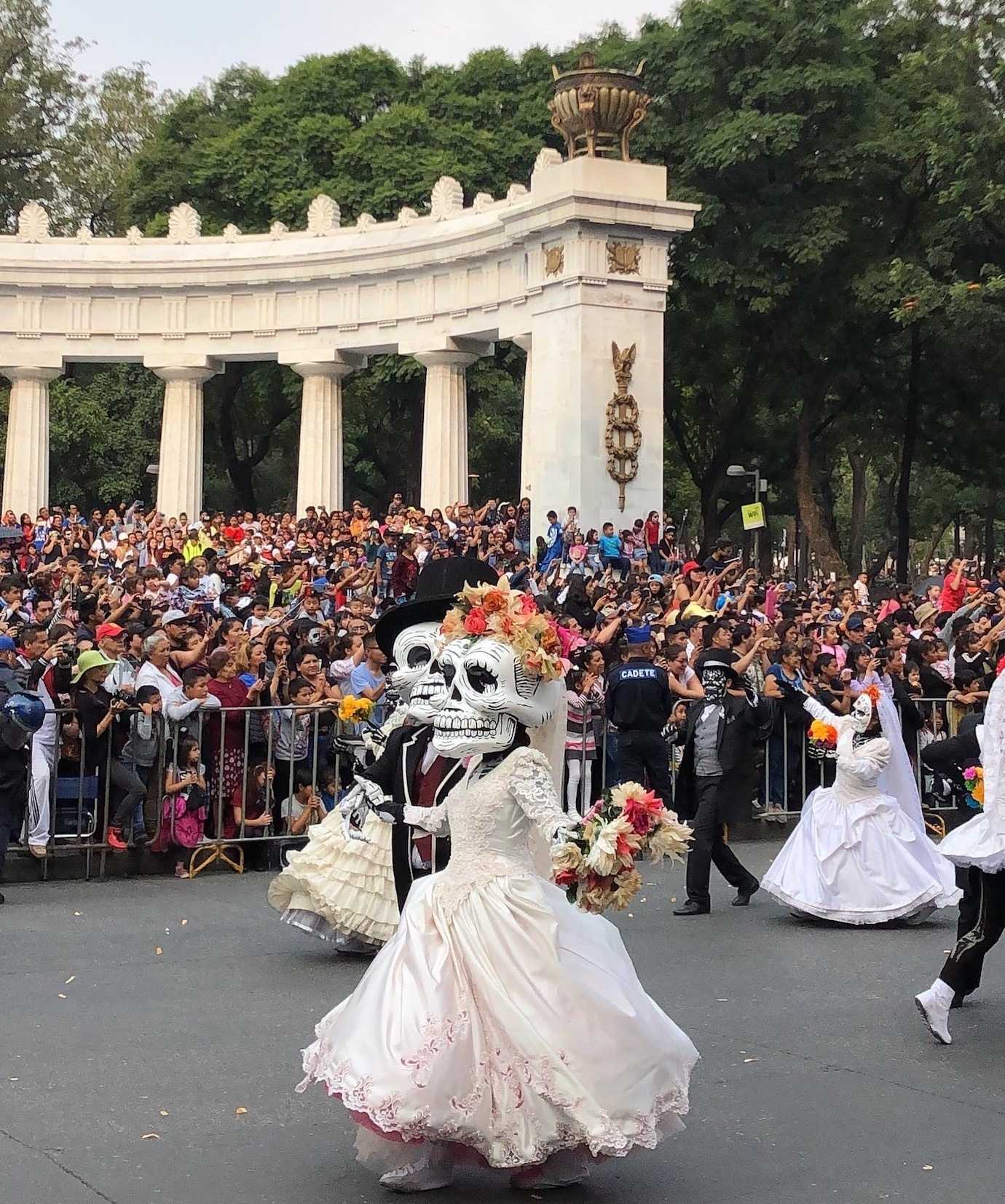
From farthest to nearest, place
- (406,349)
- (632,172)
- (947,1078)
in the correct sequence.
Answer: (406,349) → (632,172) → (947,1078)

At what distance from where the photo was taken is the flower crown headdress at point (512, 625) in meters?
6.97

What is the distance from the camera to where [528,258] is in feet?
115

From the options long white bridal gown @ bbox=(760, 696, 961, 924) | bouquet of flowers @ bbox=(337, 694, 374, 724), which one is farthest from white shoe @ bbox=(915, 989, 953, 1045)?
bouquet of flowers @ bbox=(337, 694, 374, 724)

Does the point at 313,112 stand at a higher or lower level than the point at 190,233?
higher

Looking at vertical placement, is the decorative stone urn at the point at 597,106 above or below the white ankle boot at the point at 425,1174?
above

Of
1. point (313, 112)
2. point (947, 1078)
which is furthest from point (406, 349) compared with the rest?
point (947, 1078)

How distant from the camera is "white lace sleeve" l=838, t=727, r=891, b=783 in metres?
12.5

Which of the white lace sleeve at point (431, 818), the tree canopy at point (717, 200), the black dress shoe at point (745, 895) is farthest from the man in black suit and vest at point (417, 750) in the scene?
the tree canopy at point (717, 200)

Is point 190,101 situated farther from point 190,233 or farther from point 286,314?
point 286,314

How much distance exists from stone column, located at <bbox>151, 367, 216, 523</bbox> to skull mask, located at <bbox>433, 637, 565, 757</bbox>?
36060 mm

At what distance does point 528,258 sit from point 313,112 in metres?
16.2

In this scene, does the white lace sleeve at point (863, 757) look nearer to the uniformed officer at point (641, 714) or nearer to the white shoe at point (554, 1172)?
the uniformed officer at point (641, 714)

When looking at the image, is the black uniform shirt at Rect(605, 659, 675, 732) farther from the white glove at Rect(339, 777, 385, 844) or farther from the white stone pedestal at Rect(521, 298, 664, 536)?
the white stone pedestal at Rect(521, 298, 664, 536)

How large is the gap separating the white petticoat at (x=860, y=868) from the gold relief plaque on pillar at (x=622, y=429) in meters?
20.8
